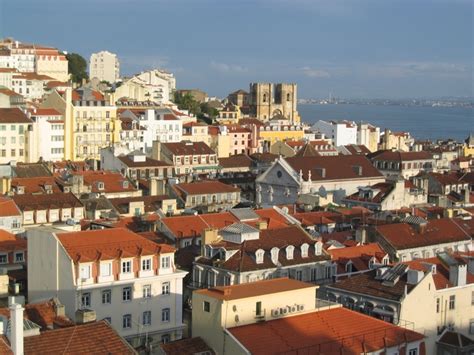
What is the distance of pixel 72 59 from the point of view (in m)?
140

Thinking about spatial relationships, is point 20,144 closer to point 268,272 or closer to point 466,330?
point 268,272

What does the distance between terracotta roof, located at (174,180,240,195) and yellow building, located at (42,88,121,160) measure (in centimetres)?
2726

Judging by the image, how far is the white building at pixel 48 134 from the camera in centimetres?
8506

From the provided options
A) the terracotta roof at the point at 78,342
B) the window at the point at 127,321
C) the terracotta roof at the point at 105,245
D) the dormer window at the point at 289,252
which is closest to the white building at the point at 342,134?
the dormer window at the point at 289,252

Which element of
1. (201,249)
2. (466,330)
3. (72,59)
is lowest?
(466,330)

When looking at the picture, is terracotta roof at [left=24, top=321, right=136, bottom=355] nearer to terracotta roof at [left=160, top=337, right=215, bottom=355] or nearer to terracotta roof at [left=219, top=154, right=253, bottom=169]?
terracotta roof at [left=160, top=337, right=215, bottom=355]

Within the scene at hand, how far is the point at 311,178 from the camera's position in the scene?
6806 cm

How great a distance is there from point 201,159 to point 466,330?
176 ft

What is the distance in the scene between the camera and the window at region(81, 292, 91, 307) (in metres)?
32.0

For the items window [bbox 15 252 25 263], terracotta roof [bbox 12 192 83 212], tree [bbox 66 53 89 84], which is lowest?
window [bbox 15 252 25 263]

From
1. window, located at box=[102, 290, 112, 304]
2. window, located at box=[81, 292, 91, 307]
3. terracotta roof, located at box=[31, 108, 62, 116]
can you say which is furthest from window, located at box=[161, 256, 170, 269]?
terracotta roof, located at box=[31, 108, 62, 116]

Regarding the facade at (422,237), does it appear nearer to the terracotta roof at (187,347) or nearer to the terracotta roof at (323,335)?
the terracotta roof at (323,335)

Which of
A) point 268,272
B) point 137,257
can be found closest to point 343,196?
point 268,272

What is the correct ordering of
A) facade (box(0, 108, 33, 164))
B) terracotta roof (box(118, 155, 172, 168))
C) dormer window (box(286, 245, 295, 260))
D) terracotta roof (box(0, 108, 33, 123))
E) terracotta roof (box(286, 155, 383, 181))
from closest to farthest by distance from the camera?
Result: 1. dormer window (box(286, 245, 295, 260))
2. terracotta roof (box(286, 155, 383, 181))
3. terracotta roof (box(118, 155, 172, 168))
4. facade (box(0, 108, 33, 164))
5. terracotta roof (box(0, 108, 33, 123))
